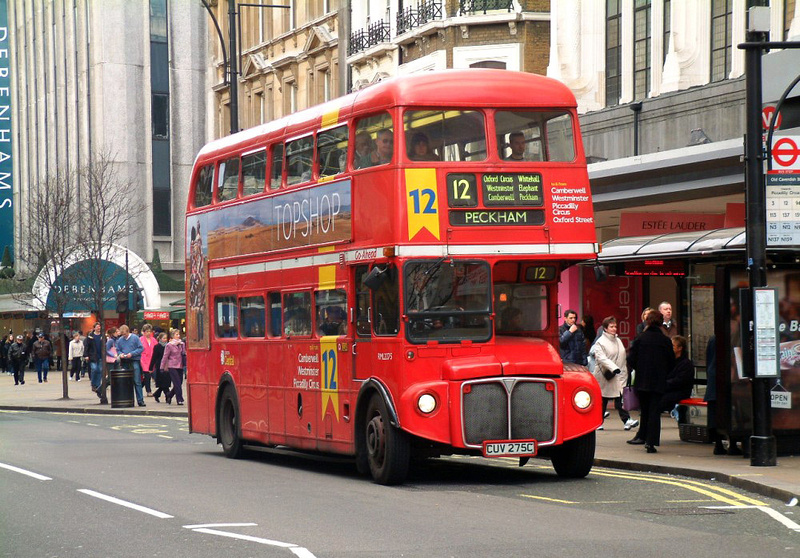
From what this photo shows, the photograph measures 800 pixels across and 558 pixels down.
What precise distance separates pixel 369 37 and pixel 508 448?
26.6 metres

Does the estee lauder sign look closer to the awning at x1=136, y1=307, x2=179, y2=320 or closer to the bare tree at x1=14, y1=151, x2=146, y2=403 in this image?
the bare tree at x1=14, y1=151, x2=146, y2=403

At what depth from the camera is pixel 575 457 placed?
1536 cm

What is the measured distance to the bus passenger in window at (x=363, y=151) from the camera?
15.6 meters

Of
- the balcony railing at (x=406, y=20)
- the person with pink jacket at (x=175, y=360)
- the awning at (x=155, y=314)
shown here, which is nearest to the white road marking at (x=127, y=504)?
the person with pink jacket at (x=175, y=360)

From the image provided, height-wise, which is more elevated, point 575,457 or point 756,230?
point 756,230

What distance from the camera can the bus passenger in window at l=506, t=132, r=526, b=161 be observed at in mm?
15305

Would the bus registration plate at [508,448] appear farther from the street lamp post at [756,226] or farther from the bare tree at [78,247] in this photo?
the bare tree at [78,247]

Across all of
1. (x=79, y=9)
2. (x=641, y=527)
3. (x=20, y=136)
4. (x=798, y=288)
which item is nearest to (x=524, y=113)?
(x=798, y=288)

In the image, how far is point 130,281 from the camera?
5994 centimetres

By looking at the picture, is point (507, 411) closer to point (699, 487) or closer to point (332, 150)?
point (699, 487)

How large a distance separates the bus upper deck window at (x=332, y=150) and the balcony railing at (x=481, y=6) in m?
18.6

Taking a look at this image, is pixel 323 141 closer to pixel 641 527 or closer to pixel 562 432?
pixel 562 432

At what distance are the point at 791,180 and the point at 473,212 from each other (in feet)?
11.9

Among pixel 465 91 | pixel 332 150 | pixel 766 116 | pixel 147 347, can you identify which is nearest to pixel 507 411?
pixel 465 91
